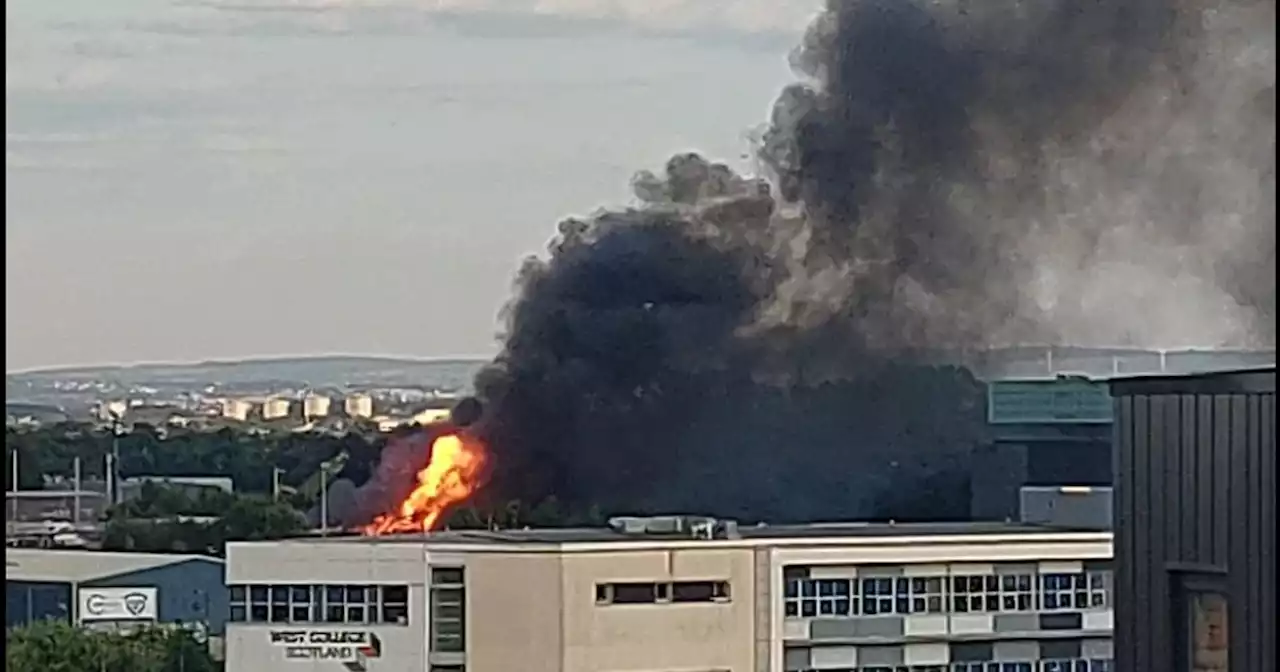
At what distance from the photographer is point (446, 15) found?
173 centimetres

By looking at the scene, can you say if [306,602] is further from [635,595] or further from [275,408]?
[635,595]

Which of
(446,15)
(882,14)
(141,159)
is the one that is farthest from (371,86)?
(882,14)

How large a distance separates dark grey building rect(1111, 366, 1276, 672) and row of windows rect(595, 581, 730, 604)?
1.22 ft

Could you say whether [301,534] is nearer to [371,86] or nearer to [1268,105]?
[371,86]

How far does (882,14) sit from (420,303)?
0.50m

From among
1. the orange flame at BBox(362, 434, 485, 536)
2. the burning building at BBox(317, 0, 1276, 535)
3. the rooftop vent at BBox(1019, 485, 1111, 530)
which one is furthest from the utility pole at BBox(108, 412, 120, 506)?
the rooftop vent at BBox(1019, 485, 1111, 530)

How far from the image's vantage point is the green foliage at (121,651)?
161cm

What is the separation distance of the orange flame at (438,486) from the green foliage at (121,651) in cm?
18

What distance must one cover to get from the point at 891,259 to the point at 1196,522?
0.36m

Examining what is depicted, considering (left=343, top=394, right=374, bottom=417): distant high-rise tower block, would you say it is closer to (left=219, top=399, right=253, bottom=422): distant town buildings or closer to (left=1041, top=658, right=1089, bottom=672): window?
(left=219, top=399, right=253, bottom=422): distant town buildings

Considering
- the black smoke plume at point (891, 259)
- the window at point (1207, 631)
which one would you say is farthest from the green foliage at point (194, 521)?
the window at point (1207, 631)

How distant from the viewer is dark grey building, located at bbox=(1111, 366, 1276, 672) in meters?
1.63

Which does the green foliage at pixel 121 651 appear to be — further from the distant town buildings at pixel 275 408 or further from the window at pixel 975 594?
the window at pixel 975 594

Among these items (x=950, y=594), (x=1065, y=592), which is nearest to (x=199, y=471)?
(x=950, y=594)
